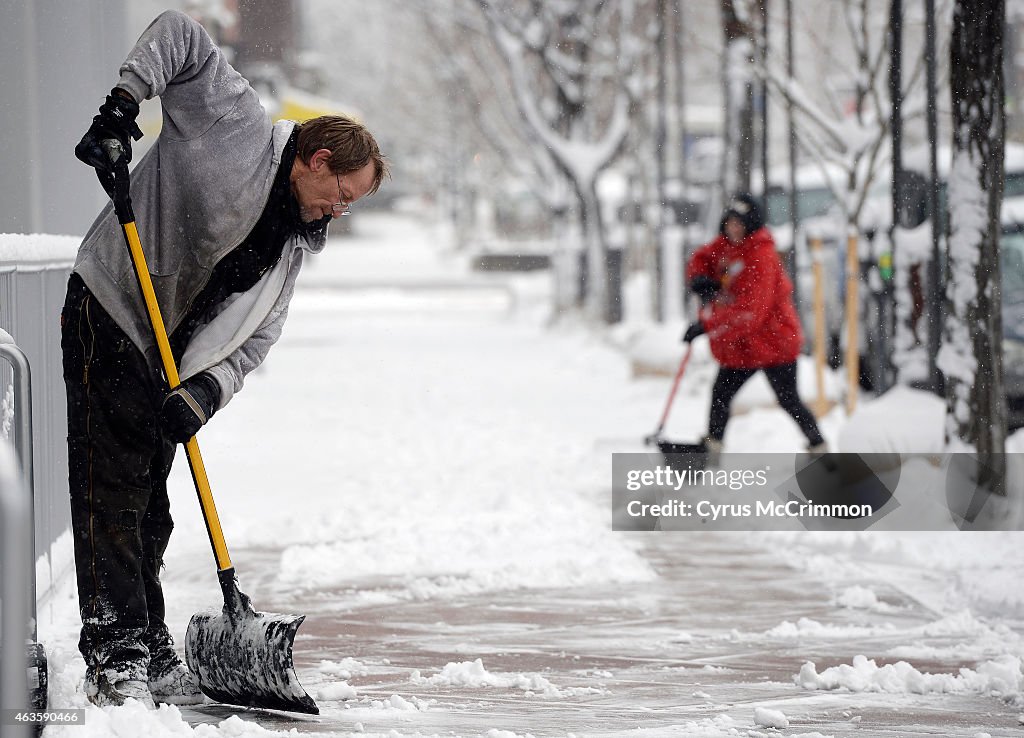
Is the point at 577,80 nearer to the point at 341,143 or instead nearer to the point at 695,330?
the point at 695,330

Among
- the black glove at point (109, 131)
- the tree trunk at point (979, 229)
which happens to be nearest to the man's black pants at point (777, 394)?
the tree trunk at point (979, 229)

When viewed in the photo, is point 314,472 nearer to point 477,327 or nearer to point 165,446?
point 165,446

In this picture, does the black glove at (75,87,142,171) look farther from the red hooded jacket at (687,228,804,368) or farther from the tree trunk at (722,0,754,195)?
the tree trunk at (722,0,754,195)

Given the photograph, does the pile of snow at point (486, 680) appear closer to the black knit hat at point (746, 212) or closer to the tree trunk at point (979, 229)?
the tree trunk at point (979, 229)

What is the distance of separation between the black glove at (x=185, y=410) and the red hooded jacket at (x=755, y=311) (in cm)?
465

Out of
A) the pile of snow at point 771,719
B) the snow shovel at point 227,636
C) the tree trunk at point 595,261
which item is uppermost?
the snow shovel at point 227,636

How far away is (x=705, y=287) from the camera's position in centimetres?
831

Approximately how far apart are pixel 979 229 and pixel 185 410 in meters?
4.39

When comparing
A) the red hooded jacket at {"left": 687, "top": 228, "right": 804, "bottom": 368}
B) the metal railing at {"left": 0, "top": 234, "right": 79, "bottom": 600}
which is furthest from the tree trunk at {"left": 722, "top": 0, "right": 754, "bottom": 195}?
the metal railing at {"left": 0, "top": 234, "right": 79, "bottom": 600}

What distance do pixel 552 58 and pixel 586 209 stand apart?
7.40ft

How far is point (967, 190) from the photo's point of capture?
7.10m

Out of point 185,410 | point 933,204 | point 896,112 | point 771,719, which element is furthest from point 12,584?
point 896,112

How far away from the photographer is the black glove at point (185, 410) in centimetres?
387

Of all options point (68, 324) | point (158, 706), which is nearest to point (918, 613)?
point (158, 706)
